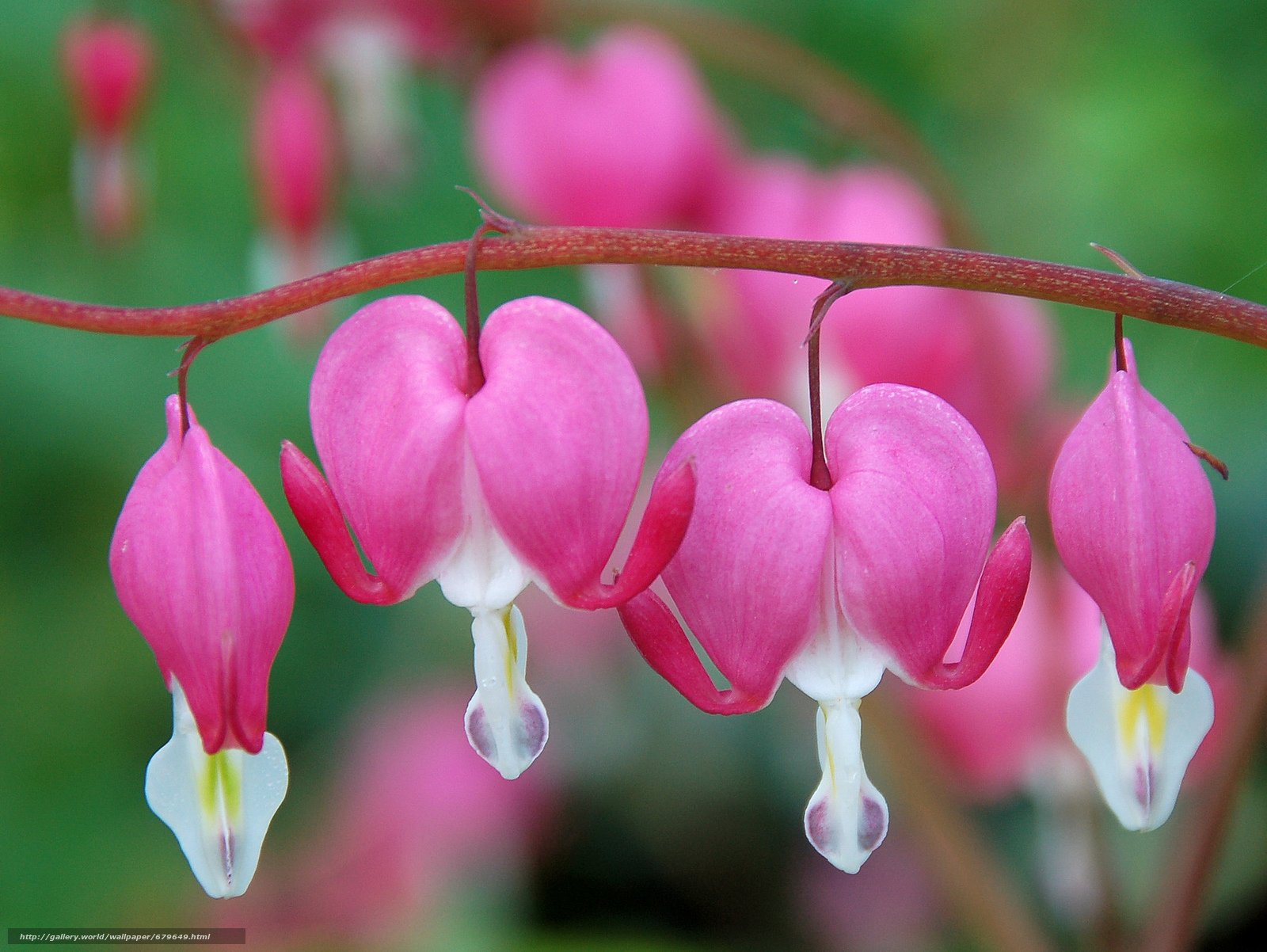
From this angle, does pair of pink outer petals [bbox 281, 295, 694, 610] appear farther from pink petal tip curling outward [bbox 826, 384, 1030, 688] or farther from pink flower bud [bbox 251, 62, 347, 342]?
pink flower bud [bbox 251, 62, 347, 342]

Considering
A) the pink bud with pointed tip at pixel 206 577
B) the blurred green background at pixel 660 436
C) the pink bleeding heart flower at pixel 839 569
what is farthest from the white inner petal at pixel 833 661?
the blurred green background at pixel 660 436

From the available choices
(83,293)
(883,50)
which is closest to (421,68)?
(83,293)

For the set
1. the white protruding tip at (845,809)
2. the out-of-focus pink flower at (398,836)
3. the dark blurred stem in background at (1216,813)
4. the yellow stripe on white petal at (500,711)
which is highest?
the yellow stripe on white petal at (500,711)

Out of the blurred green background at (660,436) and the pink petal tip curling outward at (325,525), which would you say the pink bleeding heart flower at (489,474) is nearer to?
the pink petal tip curling outward at (325,525)

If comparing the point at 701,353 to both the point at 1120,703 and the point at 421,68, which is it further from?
the point at 1120,703

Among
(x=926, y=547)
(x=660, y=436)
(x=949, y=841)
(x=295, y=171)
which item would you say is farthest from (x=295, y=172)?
(x=926, y=547)

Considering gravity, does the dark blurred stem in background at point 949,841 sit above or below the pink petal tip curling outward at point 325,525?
below

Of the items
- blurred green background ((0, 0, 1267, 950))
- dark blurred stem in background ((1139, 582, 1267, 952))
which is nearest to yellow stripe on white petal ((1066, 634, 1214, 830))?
dark blurred stem in background ((1139, 582, 1267, 952))

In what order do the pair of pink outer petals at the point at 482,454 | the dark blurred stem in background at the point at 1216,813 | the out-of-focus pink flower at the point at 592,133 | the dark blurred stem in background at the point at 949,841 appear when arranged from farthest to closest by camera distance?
the out-of-focus pink flower at the point at 592,133, the dark blurred stem in background at the point at 949,841, the dark blurred stem in background at the point at 1216,813, the pair of pink outer petals at the point at 482,454

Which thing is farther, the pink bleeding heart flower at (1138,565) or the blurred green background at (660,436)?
the blurred green background at (660,436)
